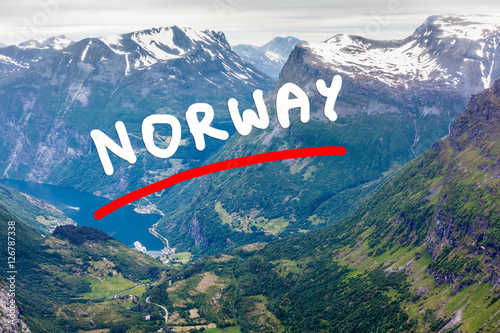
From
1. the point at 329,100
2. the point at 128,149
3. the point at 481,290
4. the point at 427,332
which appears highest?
the point at 329,100

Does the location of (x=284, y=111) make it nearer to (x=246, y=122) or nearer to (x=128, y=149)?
(x=246, y=122)

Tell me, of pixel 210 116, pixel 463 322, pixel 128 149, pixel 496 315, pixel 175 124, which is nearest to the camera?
pixel 128 149

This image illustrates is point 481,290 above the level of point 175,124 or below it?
below

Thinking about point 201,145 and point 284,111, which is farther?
point 284,111

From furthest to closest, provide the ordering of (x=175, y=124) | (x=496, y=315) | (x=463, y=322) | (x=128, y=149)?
(x=463, y=322) < (x=496, y=315) < (x=175, y=124) < (x=128, y=149)

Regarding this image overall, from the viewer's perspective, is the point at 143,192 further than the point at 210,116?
Yes

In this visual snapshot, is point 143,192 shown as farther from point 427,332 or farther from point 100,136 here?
point 427,332

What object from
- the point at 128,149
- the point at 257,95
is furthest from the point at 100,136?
the point at 257,95

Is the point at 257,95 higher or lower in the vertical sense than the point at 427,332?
higher

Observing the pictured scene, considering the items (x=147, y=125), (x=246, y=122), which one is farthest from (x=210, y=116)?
(x=147, y=125)
